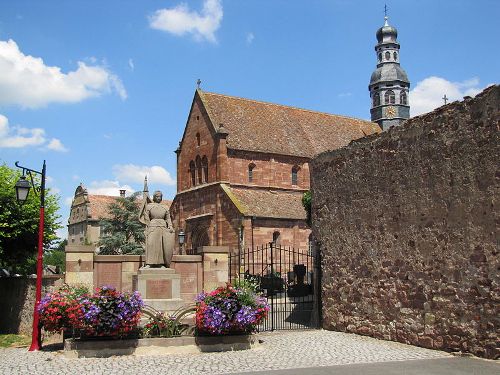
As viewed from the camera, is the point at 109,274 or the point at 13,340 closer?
the point at 109,274

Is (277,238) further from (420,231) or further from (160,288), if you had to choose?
(420,231)

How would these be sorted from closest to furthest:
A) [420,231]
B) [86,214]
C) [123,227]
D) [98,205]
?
[420,231]
[123,227]
[86,214]
[98,205]

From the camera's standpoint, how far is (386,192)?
1400 centimetres

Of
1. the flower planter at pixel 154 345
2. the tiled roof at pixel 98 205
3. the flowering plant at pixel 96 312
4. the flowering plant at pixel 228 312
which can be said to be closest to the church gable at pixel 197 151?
the flowering plant at pixel 228 312

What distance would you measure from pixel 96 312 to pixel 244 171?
91.8 ft

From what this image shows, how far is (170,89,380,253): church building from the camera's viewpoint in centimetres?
3662

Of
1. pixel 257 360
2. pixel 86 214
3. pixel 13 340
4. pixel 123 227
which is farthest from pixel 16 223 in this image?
pixel 86 214

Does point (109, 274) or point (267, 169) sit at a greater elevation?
point (267, 169)

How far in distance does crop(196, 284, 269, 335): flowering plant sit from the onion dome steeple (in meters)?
43.1

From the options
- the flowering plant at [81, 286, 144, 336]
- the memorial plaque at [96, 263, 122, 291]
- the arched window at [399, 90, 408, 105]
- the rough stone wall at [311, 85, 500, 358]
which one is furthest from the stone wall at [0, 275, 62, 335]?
the arched window at [399, 90, 408, 105]

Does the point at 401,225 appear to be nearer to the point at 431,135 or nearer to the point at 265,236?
the point at 431,135

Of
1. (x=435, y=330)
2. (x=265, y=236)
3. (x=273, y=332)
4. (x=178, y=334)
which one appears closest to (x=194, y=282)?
(x=273, y=332)

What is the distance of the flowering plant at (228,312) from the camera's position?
12297mm

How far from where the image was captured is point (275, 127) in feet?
141
